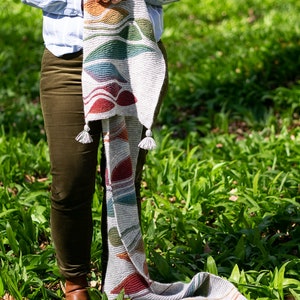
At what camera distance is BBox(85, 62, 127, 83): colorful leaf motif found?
2594 mm

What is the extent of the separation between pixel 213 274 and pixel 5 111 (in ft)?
10.6

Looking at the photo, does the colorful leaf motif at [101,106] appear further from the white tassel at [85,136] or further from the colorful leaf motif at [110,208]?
the colorful leaf motif at [110,208]

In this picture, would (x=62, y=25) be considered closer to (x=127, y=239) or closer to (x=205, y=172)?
(x=127, y=239)

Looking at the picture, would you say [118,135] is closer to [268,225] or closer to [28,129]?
[268,225]

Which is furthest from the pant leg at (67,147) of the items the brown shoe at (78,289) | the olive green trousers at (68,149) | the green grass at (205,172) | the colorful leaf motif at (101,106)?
the green grass at (205,172)

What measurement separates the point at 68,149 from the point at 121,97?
0.94 feet

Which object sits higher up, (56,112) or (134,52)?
(134,52)

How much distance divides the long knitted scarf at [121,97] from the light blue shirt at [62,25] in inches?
3.1

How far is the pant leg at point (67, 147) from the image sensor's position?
2.70 meters

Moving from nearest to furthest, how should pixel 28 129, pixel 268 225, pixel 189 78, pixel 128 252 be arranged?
pixel 128 252, pixel 268 225, pixel 28 129, pixel 189 78

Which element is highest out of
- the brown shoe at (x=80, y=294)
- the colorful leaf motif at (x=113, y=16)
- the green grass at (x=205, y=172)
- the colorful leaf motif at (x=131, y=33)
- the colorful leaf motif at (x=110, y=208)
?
the colorful leaf motif at (x=113, y=16)

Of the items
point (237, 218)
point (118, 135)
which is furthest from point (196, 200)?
point (118, 135)

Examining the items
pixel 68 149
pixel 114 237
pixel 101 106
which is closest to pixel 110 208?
pixel 114 237

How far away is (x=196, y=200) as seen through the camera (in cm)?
415
